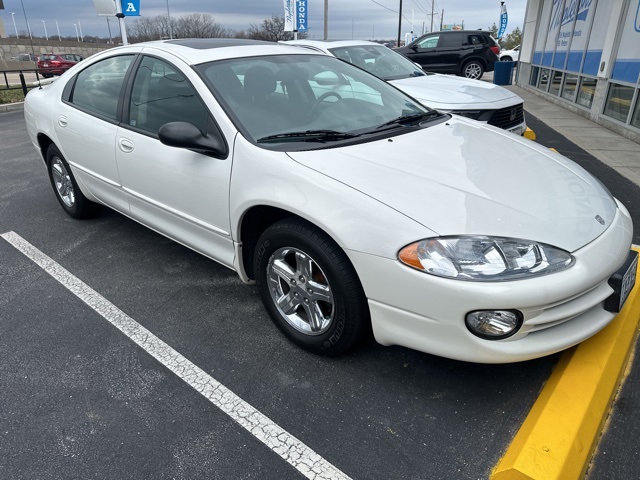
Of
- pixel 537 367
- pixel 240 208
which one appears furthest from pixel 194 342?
pixel 537 367

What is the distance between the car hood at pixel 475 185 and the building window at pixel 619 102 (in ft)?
20.7

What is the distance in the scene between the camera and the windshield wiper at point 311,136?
2.69 metres

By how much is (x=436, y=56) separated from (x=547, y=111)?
21.9ft

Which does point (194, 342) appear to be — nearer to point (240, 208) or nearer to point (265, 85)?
point (240, 208)

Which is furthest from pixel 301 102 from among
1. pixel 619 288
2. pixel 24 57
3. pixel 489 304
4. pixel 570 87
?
pixel 24 57

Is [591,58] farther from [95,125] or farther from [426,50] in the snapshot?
[95,125]

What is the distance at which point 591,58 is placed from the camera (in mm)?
9609

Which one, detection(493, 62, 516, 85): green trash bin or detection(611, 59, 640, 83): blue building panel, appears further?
detection(493, 62, 516, 85): green trash bin

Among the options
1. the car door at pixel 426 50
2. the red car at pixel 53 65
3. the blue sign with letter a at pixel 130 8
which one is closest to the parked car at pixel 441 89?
the blue sign with letter a at pixel 130 8

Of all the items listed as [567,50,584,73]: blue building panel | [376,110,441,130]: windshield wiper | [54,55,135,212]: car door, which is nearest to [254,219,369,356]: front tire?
[376,110,441,130]: windshield wiper

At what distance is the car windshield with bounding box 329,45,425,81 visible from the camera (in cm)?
709

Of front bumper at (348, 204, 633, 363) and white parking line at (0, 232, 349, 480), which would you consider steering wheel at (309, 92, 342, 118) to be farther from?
white parking line at (0, 232, 349, 480)

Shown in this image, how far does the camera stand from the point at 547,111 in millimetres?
10758

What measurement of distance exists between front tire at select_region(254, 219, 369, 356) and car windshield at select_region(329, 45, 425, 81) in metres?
5.04
